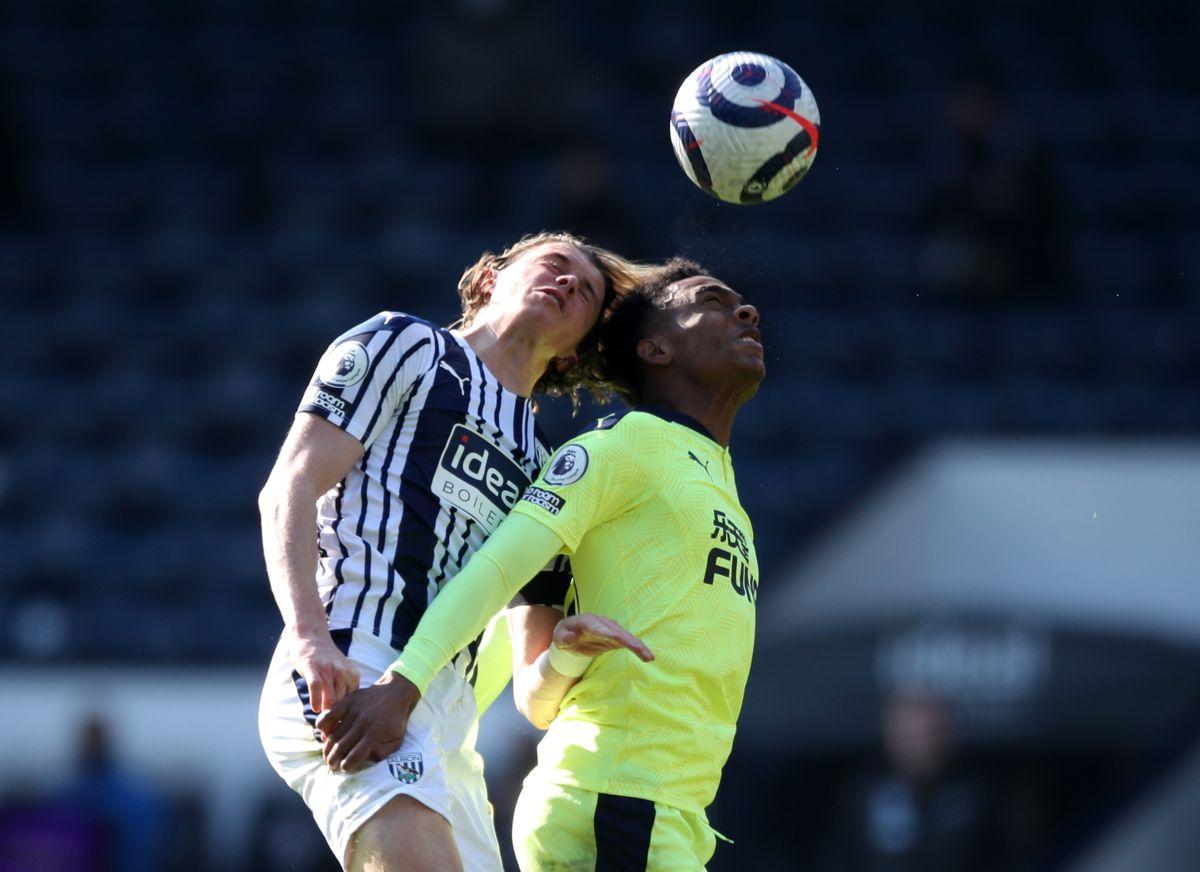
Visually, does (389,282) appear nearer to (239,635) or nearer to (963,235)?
(239,635)

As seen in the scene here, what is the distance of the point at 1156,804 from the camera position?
9156 millimetres

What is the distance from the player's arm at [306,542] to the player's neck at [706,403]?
938mm

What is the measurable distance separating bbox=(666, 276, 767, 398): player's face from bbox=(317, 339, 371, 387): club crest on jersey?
910mm

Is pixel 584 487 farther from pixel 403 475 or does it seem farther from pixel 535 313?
pixel 535 313

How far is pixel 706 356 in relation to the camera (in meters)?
4.82

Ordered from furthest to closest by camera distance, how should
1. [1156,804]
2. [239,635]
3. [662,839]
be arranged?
[239,635] < [1156,804] < [662,839]

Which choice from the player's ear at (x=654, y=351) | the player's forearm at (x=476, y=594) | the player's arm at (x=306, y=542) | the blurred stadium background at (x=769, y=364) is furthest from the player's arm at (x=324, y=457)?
the blurred stadium background at (x=769, y=364)

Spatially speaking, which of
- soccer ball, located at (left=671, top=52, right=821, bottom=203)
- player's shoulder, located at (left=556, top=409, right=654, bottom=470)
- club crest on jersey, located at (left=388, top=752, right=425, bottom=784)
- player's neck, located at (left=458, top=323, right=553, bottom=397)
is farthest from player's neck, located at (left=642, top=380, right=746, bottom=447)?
club crest on jersey, located at (left=388, top=752, right=425, bottom=784)

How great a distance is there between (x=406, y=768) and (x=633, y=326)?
1.50 metres

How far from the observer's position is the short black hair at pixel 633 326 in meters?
5.02

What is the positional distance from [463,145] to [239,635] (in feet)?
15.1

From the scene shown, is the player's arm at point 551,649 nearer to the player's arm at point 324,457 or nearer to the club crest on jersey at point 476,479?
the club crest on jersey at point 476,479

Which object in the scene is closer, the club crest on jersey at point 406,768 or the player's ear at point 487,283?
the club crest on jersey at point 406,768

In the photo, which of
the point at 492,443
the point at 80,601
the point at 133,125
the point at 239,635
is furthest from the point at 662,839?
the point at 133,125
